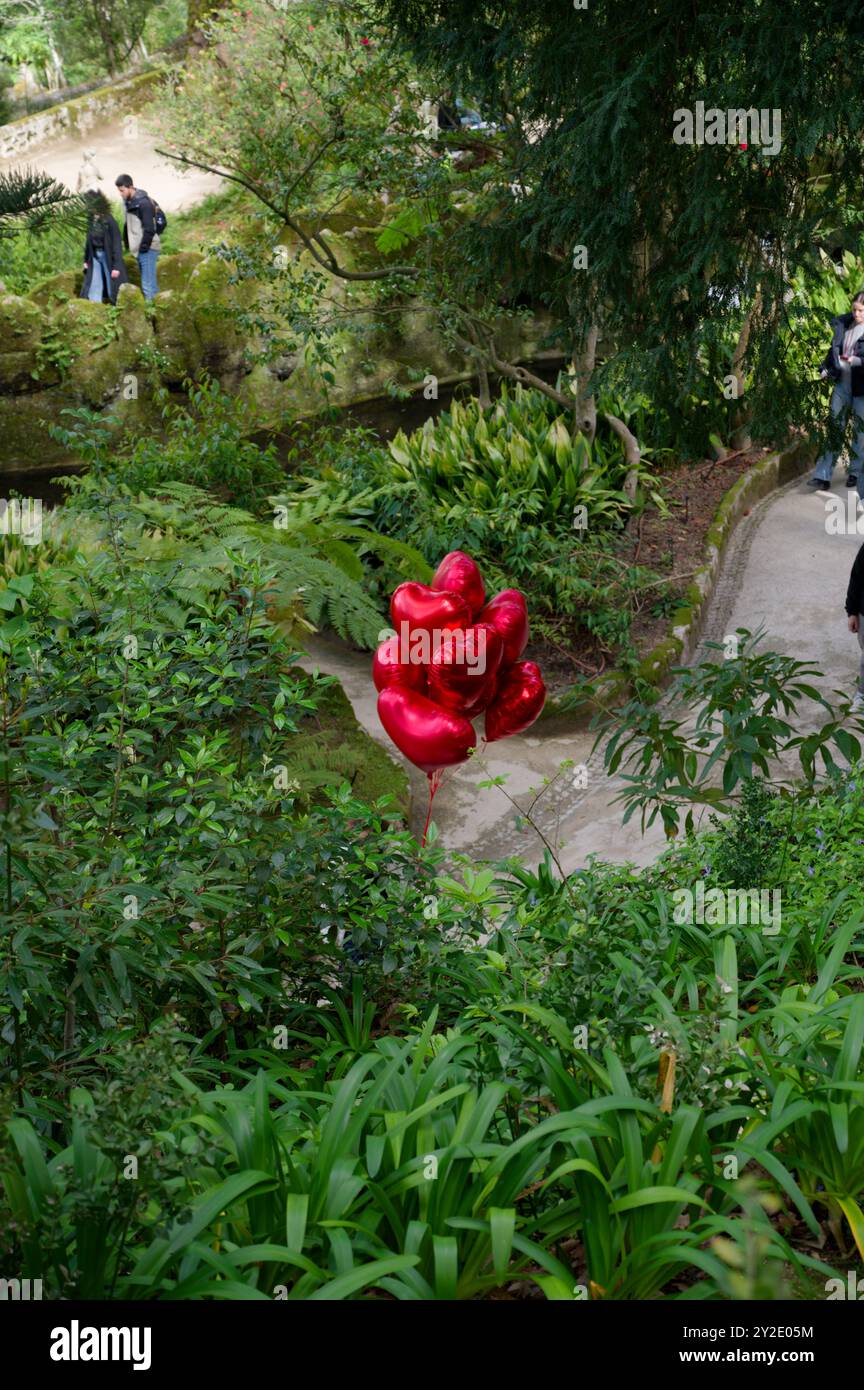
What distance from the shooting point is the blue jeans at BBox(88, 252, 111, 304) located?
1154cm

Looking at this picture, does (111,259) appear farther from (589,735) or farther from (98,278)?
(589,735)

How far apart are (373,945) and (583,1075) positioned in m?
0.96

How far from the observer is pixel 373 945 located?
380cm

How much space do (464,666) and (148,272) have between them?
7823mm

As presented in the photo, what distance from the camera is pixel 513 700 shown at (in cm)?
615

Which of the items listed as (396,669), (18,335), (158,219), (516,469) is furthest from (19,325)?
(396,669)

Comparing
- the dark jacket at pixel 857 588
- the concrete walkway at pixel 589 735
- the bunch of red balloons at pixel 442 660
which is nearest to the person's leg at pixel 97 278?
the concrete walkway at pixel 589 735

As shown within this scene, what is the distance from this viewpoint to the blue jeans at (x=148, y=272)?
12016mm

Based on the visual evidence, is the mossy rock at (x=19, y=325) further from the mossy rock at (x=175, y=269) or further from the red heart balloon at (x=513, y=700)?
the red heart balloon at (x=513, y=700)

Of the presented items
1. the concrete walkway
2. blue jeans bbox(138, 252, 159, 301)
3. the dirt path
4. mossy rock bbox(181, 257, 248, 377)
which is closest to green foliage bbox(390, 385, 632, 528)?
the concrete walkway

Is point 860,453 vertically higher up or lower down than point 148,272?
lower down

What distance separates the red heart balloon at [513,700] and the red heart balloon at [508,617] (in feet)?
0.50

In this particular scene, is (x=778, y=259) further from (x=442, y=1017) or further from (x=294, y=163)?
(x=294, y=163)

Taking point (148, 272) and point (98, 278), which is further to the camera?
point (148, 272)
